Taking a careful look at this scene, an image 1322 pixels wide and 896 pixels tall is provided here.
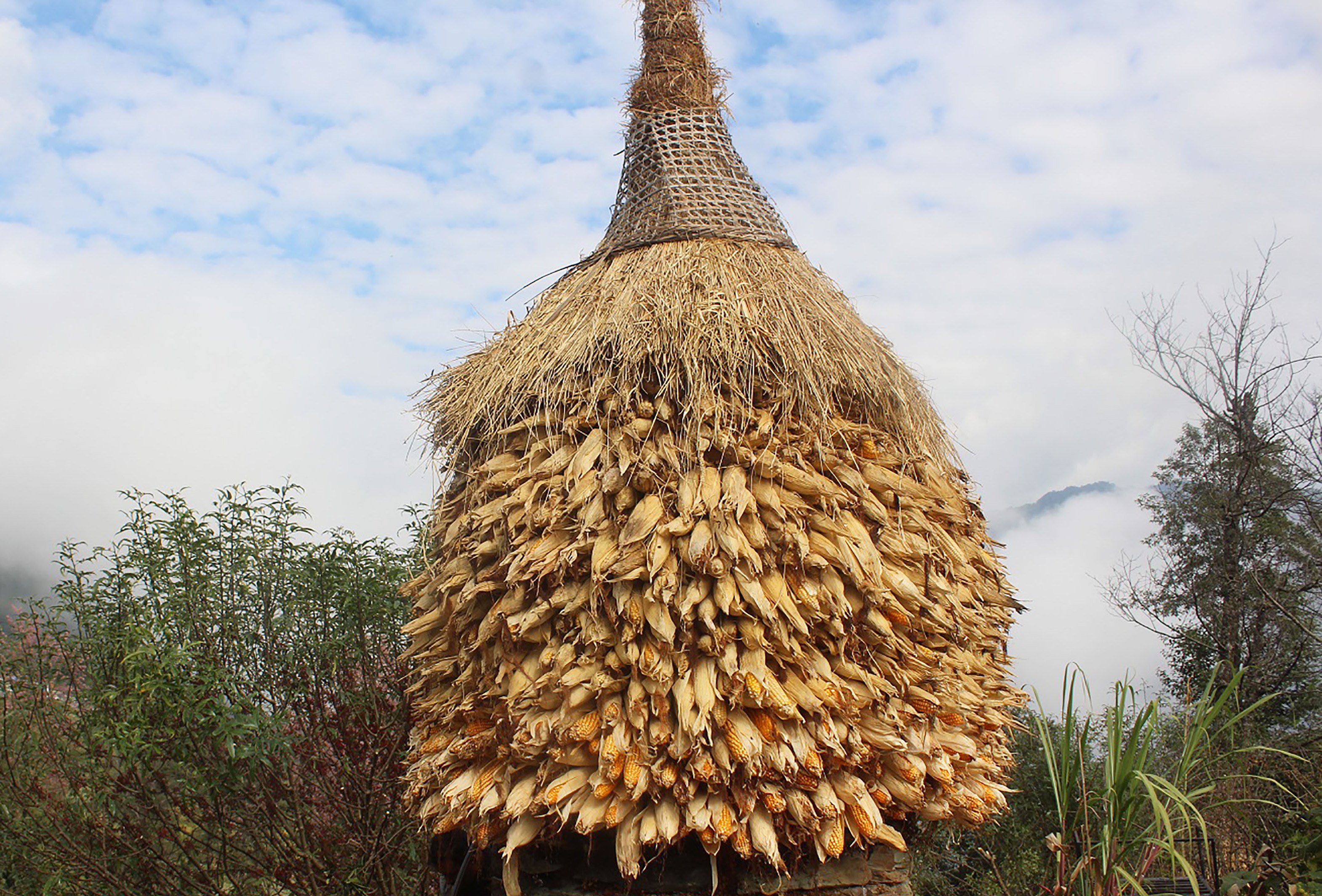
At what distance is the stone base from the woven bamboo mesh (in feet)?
0.47

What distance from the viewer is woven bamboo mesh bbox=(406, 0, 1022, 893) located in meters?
3.65

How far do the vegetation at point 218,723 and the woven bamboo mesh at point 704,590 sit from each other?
192 cm

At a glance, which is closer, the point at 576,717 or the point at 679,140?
the point at 576,717

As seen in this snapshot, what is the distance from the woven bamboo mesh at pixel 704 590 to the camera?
144 inches

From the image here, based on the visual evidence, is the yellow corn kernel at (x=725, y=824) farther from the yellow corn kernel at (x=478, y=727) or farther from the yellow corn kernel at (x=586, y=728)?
the yellow corn kernel at (x=478, y=727)

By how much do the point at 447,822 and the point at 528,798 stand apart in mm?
464

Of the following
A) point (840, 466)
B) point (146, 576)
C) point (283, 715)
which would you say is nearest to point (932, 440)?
point (840, 466)

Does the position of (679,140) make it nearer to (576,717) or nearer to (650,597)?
(650,597)

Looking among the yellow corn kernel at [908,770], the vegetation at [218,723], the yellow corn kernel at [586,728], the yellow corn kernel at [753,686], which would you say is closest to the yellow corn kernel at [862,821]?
the yellow corn kernel at [908,770]

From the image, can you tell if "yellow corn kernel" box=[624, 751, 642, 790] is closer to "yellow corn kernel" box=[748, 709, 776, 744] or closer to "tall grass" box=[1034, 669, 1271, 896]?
"yellow corn kernel" box=[748, 709, 776, 744]

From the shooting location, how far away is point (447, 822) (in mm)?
3932

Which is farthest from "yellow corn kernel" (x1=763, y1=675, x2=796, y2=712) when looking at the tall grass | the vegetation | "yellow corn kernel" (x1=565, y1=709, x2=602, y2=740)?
the vegetation

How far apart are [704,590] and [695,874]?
128 centimetres

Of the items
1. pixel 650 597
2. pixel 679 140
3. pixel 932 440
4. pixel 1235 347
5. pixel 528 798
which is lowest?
pixel 528 798
